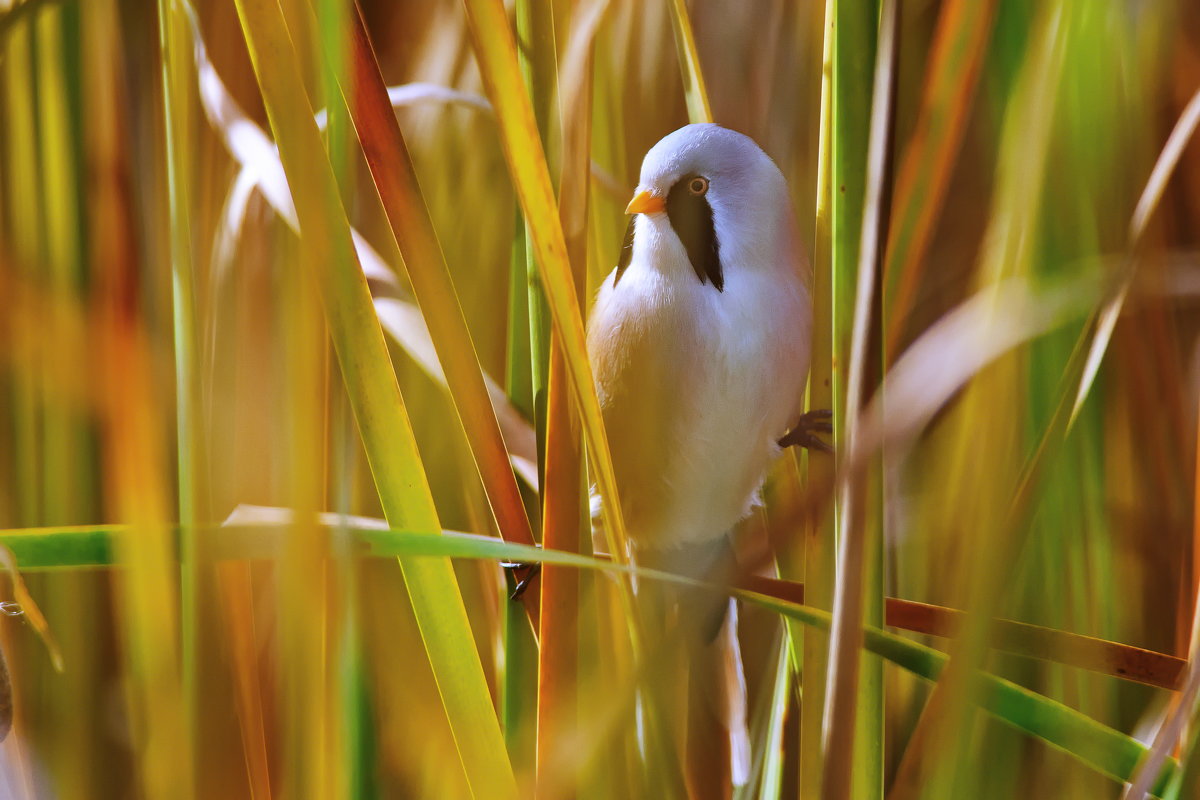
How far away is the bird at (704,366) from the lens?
0.59 m

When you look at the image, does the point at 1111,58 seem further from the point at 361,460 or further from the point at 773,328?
the point at 361,460

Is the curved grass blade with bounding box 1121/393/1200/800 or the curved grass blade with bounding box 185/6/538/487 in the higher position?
the curved grass blade with bounding box 185/6/538/487

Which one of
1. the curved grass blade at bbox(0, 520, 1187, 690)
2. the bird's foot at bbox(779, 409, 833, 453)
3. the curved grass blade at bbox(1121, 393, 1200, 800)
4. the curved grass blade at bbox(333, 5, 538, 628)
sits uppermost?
the curved grass blade at bbox(333, 5, 538, 628)

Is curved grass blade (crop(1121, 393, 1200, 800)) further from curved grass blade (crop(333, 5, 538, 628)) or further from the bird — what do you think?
curved grass blade (crop(333, 5, 538, 628))

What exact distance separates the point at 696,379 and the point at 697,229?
0.11 meters

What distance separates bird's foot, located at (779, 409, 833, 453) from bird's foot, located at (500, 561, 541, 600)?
0.63 ft

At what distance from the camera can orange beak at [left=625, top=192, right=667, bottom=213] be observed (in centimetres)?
58

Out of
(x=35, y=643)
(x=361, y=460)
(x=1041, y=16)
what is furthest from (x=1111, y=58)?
(x=35, y=643)

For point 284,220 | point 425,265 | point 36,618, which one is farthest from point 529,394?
point 36,618

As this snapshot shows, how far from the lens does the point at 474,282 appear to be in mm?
649

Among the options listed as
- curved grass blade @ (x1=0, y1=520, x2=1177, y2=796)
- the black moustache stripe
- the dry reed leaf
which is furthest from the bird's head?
the dry reed leaf

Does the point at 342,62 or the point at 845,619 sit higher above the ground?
the point at 342,62

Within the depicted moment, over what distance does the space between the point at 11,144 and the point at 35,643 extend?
1.28ft

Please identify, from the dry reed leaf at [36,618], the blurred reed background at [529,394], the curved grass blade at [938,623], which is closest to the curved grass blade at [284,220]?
the blurred reed background at [529,394]
